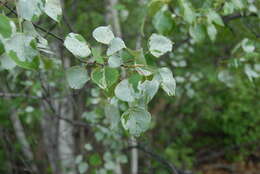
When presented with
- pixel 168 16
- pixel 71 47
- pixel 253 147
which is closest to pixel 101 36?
pixel 71 47

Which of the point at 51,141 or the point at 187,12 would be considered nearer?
the point at 187,12

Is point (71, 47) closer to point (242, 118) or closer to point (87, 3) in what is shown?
point (87, 3)

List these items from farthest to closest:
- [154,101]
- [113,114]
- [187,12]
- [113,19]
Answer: [154,101]
[113,19]
[187,12]
[113,114]

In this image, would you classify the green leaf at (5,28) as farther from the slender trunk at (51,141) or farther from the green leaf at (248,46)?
the slender trunk at (51,141)

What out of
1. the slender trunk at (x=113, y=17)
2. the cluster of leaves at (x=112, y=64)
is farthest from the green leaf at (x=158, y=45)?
the slender trunk at (x=113, y=17)

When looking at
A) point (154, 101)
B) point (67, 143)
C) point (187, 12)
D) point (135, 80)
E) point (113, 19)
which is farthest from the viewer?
point (154, 101)

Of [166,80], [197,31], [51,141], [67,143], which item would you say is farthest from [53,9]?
[67,143]

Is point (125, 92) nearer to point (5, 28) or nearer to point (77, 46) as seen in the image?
point (77, 46)
